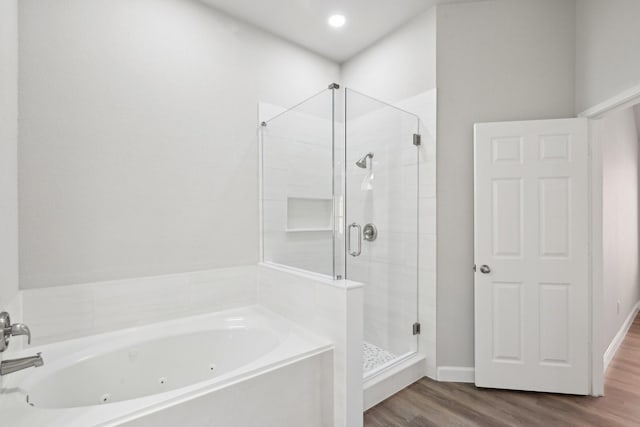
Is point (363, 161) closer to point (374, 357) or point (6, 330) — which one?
point (374, 357)

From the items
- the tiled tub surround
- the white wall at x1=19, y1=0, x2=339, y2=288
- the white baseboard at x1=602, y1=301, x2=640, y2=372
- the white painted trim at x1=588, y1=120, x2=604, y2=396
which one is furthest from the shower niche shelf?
the white baseboard at x1=602, y1=301, x2=640, y2=372

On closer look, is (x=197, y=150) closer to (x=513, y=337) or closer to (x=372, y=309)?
(x=372, y=309)

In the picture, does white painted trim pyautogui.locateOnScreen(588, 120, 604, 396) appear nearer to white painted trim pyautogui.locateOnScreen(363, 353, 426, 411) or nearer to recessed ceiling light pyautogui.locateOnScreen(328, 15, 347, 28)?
white painted trim pyautogui.locateOnScreen(363, 353, 426, 411)

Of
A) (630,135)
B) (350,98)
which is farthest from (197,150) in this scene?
(630,135)

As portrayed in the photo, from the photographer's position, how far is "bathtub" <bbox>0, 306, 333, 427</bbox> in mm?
1271

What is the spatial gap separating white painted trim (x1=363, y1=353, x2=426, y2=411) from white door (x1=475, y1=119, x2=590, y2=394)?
0.43 metres

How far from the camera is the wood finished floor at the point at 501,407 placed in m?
1.93

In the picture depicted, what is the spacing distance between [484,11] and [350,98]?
4.50ft

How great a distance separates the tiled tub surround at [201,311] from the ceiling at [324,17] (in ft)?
6.82

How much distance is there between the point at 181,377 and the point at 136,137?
162 cm

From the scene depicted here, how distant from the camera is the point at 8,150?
1515mm

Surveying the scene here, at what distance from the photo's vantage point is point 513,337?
230 centimetres

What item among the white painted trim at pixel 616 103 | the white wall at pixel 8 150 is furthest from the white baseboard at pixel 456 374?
the white wall at pixel 8 150

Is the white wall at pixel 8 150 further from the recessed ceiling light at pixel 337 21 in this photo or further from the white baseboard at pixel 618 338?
the white baseboard at pixel 618 338
